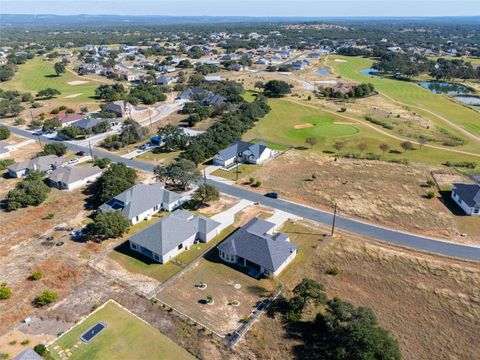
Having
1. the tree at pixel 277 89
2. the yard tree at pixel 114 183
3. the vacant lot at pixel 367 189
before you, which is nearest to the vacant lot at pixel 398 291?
the vacant lot at pixel 367 189

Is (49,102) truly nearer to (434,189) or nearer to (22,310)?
(22,310)

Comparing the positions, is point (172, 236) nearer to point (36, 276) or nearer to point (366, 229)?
point (36, 276)

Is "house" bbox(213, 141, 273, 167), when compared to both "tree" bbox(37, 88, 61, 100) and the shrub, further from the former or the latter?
"tree" bbox(37, 88, 61, 100)

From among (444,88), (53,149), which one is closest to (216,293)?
(53,149)

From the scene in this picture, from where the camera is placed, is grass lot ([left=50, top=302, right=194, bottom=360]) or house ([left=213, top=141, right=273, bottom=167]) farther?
house ([left=213, top=141, right=273, bottom=167])

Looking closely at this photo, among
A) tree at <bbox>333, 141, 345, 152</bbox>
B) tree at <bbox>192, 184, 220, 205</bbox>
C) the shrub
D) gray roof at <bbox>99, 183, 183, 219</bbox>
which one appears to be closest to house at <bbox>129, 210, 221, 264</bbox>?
gray roof at <bbox>99, 183, 183, 219</bbox>

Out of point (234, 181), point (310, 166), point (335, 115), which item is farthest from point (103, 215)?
point (335, 115)
